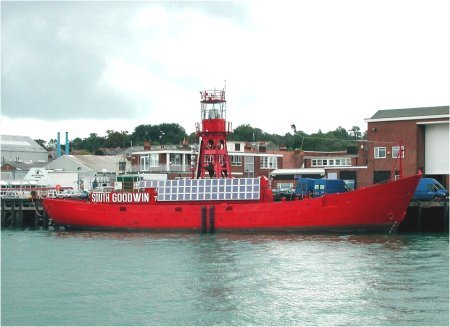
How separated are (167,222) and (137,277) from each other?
17.7m

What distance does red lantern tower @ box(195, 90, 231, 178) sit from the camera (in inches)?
1998

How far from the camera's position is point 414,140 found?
58.4 m

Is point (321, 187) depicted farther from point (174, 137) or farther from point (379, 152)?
point (174, 137)

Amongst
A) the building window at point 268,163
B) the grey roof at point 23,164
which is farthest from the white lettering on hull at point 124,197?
the grey roof at point 23,164

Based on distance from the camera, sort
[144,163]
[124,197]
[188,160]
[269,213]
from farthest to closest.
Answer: [144,163]
[188,160]
[124,197]
[269,213]

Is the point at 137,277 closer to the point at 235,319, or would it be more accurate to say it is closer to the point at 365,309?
the point at 235,319

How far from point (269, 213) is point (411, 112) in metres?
20.4

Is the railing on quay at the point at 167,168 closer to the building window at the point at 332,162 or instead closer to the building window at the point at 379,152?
the building window at the point at 332,162

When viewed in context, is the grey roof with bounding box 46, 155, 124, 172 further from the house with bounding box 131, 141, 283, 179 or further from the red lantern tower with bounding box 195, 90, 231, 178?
the red lantern tower with bounding box 195, 90, 231, 178

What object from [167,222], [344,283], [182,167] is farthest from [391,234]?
[182,167]

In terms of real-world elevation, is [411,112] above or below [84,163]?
above

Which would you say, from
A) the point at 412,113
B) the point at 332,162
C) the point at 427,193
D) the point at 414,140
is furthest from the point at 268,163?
the point at 427,193

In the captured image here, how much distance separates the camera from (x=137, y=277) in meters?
29.8

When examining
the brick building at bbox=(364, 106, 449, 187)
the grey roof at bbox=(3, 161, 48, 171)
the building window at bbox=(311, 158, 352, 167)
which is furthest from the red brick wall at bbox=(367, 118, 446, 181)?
the grey roof at bbox=(3, 161, 48, 171)
